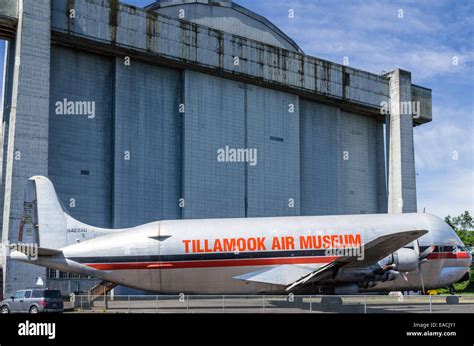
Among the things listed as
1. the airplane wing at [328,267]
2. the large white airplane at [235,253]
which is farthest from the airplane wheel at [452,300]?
the airplane wing at [328,267]

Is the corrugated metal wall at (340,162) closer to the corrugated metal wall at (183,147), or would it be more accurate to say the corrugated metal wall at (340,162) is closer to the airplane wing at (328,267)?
the corrugated metal wall at (183,147)

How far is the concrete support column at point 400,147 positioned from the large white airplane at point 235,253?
33702mm

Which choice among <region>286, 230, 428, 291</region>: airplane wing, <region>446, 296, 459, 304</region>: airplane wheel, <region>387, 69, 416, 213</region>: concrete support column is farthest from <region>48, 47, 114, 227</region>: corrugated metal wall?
<region>387, 69, 416, 213</region>: concrete support column

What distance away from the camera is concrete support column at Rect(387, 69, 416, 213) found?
2537 inches

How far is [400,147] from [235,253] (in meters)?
41.7

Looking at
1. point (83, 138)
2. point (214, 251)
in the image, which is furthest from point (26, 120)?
point (214, 251)

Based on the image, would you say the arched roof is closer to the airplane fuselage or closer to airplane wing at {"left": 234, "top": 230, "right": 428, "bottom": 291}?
the airplane fuselage

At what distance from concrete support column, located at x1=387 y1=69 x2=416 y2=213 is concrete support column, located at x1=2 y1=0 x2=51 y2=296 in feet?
135

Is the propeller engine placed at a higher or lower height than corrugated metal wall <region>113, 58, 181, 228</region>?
lower

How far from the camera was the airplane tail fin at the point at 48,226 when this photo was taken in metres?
30.7

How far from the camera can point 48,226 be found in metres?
31.0

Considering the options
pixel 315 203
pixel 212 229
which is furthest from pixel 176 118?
pixel 212 229

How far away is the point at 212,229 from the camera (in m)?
30.1
